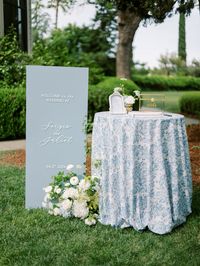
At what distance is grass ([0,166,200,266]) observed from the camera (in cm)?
437

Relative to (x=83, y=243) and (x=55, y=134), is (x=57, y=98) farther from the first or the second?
(x=83, y=243)

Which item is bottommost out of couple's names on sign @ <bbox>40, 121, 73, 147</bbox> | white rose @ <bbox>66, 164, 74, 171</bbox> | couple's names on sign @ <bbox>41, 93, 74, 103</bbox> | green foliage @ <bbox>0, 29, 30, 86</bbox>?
white rose @ <bbox>66, 164, 74, 171</bbox>

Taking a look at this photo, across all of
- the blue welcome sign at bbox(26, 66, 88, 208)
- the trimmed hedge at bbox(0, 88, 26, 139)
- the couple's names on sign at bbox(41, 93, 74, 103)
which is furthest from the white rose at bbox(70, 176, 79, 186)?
the trimmed hedge at bbox(0, 88, 26, 139)

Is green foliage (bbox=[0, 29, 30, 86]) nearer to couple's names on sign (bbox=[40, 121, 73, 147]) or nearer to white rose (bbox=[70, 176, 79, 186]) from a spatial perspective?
couple's names on sign (bbox=[40, 121, 73, 147])

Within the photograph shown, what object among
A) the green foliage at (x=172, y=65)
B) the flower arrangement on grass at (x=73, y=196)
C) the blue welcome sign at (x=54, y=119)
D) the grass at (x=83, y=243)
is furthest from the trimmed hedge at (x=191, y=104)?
the green foliage at (x=172, y=65)

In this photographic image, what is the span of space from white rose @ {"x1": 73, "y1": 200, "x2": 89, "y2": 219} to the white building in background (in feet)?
36.1

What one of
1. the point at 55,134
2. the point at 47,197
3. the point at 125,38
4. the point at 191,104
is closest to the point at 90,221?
the point at 47,197

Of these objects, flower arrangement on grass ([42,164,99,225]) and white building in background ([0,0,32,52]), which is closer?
flower arrangement on grass ([42,164,99,225])

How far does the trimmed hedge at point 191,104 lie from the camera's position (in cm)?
1825

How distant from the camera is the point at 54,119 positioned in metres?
5.52

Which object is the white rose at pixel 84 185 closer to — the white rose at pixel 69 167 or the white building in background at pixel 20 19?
the white rose at pixel 69 167

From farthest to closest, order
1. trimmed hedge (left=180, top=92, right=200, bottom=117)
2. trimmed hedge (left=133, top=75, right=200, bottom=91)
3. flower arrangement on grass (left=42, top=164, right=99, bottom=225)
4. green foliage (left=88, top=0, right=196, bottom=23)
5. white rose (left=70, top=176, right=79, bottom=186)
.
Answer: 1. trimmed hedge (left=133, top=75, right=200, bottom=91)
2. trimmed hedge (left=180, top=92, right=200, bottom=117)
3. green foliage (left=88, top=0, right=196, bottom=23)
4. white rose (left=70, top=176, right=79, bottom=186)
5. flower arrangement on grass (left=42, top=164, right=99, bottom=225)

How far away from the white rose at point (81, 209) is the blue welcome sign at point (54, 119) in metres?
0.44

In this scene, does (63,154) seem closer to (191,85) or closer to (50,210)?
(50,210)
